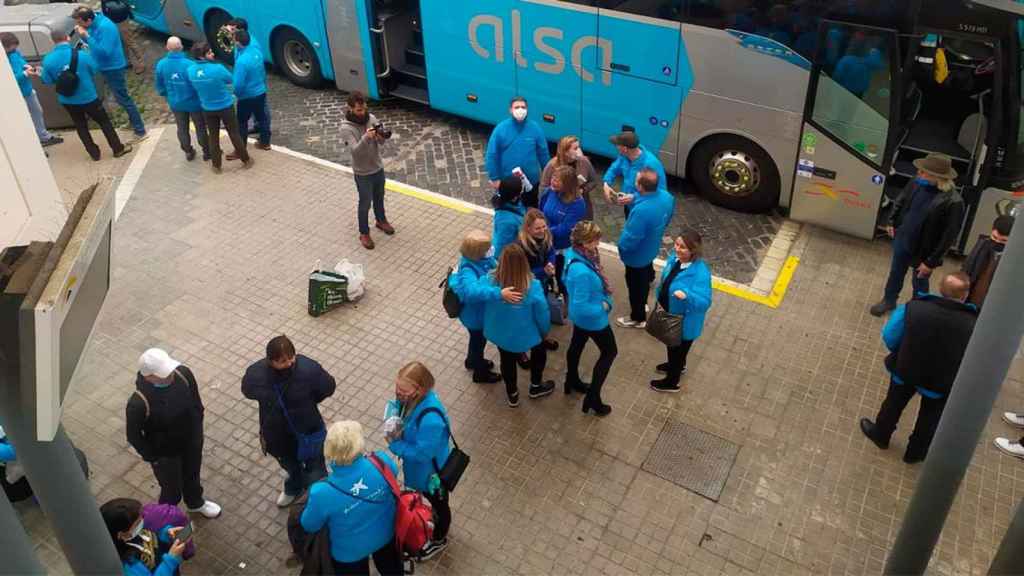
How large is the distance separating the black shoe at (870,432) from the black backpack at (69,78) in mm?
9950

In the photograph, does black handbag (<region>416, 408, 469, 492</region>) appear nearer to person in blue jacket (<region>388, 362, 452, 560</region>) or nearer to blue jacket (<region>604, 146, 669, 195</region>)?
person in blue jacket (<region>388, 362, 452, 560</region>)

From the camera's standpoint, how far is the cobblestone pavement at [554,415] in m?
5.93

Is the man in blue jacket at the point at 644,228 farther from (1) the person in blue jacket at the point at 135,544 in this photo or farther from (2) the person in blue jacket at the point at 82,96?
(2) the person in blue jacket at the point at 82,96

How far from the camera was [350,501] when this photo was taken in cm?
450

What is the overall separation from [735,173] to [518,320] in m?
Result: 4.45

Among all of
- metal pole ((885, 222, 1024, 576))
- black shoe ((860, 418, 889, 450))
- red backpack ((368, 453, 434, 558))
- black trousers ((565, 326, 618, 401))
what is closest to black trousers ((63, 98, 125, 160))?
black trousers ((565, 326, 618, 401))

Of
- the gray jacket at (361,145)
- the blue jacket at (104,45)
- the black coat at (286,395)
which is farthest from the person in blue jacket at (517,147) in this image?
the blue jacket at (104,45)

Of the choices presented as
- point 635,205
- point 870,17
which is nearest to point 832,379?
point 635,205

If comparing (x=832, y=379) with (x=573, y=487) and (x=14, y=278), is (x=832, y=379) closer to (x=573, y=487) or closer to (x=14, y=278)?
(x=573, y=487)

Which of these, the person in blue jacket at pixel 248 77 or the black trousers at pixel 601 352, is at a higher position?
the person in blue jacket at pixel 248 77

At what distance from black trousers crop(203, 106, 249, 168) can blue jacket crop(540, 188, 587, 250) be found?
5049 millimetres

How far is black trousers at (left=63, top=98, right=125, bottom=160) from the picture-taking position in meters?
10.9

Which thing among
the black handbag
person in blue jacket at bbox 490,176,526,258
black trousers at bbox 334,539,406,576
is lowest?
black trousers at bbox 334,539,406,576

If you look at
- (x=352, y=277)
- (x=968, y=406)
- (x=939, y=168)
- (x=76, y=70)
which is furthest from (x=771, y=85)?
(x=76, y=70)
